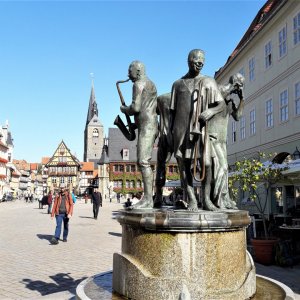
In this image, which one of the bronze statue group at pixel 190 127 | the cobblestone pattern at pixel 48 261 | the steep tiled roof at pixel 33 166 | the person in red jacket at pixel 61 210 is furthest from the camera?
the steep tiled roof at pixel 33 166

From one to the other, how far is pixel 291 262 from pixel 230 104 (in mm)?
5724

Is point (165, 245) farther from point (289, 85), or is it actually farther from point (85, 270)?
point (289, 85)

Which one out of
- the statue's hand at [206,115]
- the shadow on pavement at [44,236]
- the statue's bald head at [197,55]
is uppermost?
the statue's bald head at [197,55]

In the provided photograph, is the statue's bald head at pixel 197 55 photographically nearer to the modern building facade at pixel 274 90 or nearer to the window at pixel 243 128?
the modern building facade at pixel 274 90

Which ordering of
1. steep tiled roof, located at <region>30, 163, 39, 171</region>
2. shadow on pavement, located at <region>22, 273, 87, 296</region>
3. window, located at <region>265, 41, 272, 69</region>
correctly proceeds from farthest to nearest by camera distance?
1. steep tiled roof, located at <region>30, 163, 39, 171</region>
2. window, located at <region>265, 41, 272, 69</region>
3. shadow on pavement, located at <region>22, 273, 87, 296</region>

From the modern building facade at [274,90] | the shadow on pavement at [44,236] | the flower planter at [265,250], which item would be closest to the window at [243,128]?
the modern building facade at [274,90]

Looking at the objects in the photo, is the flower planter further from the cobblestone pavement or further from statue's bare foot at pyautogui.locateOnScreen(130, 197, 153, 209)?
statue's bare foot at pyautogui.locateOnScreen(130, 197, 153, 209)

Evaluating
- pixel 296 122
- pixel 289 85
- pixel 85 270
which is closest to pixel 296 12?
pixel 289 85

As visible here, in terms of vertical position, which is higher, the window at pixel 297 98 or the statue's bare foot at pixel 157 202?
the window at pixel 297 98

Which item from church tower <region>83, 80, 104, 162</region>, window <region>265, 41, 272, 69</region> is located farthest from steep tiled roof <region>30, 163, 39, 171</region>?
window <region>265, 41, 272, 69</region>

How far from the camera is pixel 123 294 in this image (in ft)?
15.4

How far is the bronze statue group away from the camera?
494cm

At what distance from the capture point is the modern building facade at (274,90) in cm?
1919

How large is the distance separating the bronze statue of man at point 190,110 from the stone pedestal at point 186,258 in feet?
1.50
